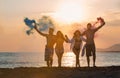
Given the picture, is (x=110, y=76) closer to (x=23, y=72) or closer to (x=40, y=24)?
(x=23, y=72)

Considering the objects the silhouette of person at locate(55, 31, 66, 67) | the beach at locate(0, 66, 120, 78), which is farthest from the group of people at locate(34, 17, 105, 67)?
the beach at locate(0, 66, 120, 78)

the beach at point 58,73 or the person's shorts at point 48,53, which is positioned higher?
the person's shorts at point 48,53

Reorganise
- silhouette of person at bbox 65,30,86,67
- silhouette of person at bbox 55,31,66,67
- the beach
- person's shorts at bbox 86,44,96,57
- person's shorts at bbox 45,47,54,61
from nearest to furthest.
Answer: the beach, person's shorts at bbox 45,47,54,61, silhouette of person at bbox 55,31,66,67, person's shorts at bbox 86,44,96,57, silhouette of person at bbox 65,30,86,67

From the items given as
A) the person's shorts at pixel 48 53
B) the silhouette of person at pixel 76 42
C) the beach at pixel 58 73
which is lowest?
the beach at pixel 58 73

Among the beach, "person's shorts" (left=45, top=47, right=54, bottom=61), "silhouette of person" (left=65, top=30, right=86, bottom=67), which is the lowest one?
the beach

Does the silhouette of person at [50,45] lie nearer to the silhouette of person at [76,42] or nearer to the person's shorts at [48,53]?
the person's shorts at [48,53]

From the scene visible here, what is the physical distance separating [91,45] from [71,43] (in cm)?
114

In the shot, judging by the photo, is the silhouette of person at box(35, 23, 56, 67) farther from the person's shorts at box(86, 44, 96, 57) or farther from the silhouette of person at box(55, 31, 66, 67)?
the person's shorts at box(86, 44, 96, 57)

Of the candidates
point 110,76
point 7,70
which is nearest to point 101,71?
point 110,76

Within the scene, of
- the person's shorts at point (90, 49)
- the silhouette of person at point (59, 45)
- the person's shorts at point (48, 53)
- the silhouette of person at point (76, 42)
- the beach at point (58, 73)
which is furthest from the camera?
the silhouette of person at point (76, 42)

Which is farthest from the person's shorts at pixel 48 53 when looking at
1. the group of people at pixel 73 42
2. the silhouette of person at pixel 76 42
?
the silhouette of person at pixel 76 42

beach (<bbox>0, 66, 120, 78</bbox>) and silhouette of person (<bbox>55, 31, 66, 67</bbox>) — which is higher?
silhouette of person (<bbox>55, 31, 66, 67</bbox>)

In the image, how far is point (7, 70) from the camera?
66.6ft

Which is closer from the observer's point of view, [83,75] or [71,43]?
[83,75]
